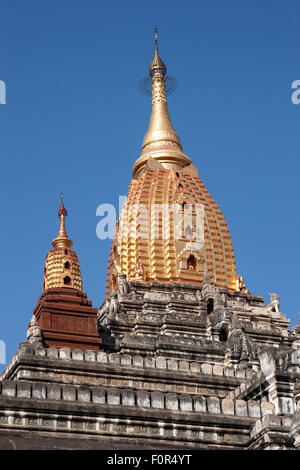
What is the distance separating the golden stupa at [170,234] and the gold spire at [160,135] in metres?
0.77

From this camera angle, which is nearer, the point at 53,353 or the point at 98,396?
the point at 98,396

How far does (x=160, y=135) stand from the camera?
58.4 metres

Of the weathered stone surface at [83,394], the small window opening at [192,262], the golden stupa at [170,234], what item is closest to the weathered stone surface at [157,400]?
the weathered stone surface at [83,394]

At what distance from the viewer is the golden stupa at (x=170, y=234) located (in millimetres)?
49875

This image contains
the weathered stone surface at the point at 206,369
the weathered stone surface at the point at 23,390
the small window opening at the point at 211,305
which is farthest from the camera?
the small window opening at the point at 211,305

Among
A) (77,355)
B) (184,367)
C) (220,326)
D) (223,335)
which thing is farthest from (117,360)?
(223,335)

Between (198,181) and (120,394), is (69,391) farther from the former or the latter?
(198,181)

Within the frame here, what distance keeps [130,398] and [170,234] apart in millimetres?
25441

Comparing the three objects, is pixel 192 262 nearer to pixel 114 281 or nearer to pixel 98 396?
pixel 114 281

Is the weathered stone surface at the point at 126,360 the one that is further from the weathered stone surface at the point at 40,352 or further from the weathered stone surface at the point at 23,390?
the weathered stone surface at the point at 23,390

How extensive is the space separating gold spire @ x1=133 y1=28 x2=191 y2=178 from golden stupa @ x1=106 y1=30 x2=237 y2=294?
77cm

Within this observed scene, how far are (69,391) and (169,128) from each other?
1397 inches

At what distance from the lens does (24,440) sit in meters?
23.0

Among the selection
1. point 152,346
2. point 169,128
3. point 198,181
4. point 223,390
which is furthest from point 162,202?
point 223,390
